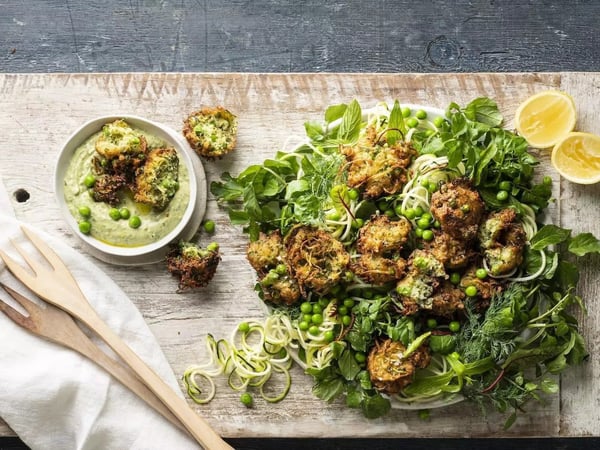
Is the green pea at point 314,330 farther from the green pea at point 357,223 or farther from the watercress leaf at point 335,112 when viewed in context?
the watercress leaf at point 335,112

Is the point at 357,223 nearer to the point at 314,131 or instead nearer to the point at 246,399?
the point at 314,131

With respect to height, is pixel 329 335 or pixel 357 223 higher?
pixel 357 223

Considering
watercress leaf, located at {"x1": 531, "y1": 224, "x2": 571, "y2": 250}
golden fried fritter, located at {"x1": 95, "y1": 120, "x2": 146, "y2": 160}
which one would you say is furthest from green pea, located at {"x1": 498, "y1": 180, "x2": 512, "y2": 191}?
golden fried fritter, located at {"x1": 95, "y1": 120, "x2": 146, "y2": 160}

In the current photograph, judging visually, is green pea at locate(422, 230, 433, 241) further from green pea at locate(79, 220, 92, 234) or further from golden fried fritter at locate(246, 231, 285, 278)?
green pea at locate(79, 220, 92, 234)

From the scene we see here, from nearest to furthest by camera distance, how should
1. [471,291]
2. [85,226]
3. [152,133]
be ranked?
[471,291], [85,226], [152,133]

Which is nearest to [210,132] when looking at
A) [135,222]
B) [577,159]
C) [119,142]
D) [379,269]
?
[119,142]

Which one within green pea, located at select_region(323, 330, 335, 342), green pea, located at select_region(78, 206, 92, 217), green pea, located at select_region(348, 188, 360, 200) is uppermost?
green pea, located at select_region(348, 188, 360, 200)

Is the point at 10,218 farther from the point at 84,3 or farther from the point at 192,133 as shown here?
the point at 84,3
